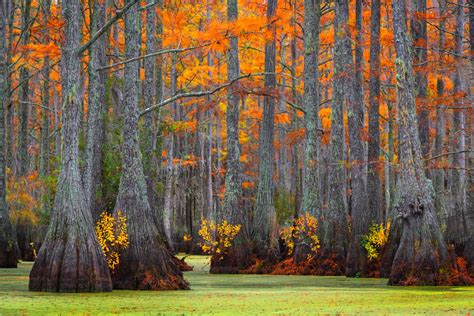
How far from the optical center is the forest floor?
859 cm

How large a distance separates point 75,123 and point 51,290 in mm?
2567

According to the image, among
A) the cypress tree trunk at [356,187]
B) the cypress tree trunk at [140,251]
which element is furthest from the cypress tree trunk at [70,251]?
the cypress tree trunk at [356,187]

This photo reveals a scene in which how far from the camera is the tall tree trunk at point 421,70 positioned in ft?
62.1

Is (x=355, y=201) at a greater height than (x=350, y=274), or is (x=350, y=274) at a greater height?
(x=355, y=201)

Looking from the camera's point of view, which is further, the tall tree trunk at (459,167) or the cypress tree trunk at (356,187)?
the cypress tree trunk at (356,187)

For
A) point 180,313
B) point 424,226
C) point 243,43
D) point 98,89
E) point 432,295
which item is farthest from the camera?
point 243,43

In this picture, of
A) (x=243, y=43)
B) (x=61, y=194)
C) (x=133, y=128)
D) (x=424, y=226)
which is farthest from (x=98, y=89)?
(x=243, y=43)

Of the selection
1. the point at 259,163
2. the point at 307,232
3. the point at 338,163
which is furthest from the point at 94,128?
the point at 259,163

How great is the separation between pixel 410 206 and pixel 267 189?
6687 mm

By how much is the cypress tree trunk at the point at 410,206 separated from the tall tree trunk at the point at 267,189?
3.87 meters

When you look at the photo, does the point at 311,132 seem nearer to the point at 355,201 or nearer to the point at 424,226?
the point at 355,201

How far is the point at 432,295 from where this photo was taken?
11000mm

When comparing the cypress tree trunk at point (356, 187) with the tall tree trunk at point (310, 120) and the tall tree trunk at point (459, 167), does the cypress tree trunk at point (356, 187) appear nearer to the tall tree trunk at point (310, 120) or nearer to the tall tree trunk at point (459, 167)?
the tall tree trunk at point (310, 120)

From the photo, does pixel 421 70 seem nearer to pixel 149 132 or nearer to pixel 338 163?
pixel 338 163
